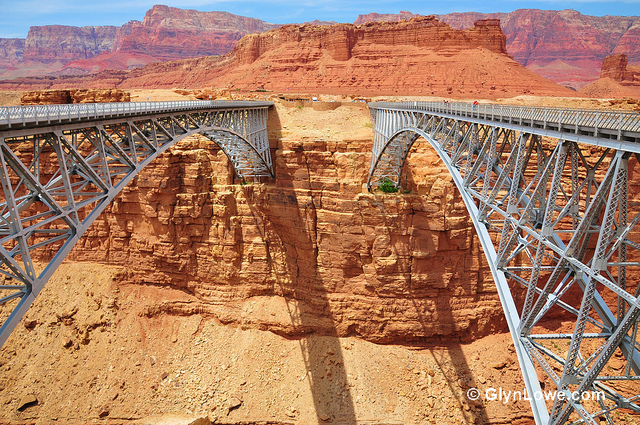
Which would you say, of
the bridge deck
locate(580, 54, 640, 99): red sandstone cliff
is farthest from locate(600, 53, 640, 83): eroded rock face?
the bridge deck

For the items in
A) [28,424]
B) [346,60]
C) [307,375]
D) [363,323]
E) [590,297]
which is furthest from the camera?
[346,60]

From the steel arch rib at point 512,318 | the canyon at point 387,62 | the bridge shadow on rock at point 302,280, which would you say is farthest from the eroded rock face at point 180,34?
the steel arch rib at point 512,318

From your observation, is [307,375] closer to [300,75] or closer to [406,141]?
[406,141]

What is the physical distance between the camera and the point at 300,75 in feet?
252

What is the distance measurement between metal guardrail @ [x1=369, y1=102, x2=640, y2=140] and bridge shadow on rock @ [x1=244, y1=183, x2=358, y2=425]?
53.5ft

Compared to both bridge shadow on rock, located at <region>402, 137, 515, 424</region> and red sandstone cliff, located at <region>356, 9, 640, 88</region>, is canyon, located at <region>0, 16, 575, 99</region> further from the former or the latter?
red sandstone cliff, located at <region>356, 9, 640, 88</region>

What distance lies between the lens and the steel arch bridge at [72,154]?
32.1 ft

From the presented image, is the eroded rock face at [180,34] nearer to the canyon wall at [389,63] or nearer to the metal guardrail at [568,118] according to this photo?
the canyon wall at [389,63]

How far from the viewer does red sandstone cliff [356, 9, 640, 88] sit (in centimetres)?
13800

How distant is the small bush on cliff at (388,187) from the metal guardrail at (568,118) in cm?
1238

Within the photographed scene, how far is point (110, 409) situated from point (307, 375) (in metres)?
12.5

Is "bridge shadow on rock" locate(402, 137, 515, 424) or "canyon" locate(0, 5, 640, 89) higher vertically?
"canyon" locate(0, 5, 640, 89)

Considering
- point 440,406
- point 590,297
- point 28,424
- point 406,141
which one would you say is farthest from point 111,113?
point 440,406

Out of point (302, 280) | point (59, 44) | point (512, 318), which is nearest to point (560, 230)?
point (512, 318)
